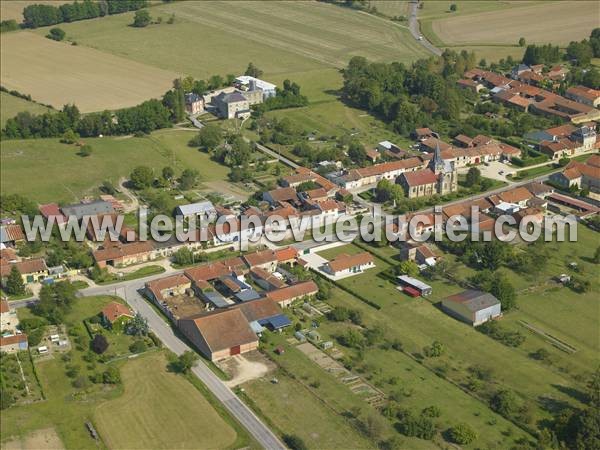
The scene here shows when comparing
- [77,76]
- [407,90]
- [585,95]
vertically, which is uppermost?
[585,95]

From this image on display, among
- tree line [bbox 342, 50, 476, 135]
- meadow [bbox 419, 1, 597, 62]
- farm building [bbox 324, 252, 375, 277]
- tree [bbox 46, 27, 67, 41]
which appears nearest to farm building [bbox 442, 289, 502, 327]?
farm building [bbox 324, 252, 375, 277]

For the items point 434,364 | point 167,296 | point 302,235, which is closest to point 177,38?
point 302,235

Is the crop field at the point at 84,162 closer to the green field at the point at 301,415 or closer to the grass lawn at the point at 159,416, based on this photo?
the grass lawn at the point at 159,416

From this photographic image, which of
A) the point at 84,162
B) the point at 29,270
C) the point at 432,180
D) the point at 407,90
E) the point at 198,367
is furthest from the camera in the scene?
the point at 407,90

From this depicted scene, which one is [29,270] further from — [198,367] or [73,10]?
[73,10]

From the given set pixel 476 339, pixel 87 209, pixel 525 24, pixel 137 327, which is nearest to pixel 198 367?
pixel 137 327

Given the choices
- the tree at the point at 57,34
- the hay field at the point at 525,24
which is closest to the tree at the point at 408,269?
the hay field at the point at 525,24

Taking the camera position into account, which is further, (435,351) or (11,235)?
(11,235)
